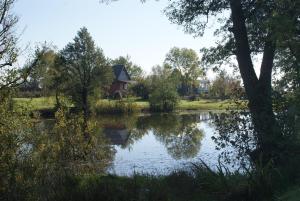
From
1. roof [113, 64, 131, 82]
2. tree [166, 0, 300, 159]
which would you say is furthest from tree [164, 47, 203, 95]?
tree [166, 0, 300, 159]

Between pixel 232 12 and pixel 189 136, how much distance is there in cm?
1925

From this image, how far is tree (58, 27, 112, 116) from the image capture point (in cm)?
5781

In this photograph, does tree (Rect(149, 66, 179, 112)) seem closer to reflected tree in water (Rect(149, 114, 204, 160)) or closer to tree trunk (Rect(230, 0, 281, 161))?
reflected tree in water (Rect(149, 114, 204, 160))

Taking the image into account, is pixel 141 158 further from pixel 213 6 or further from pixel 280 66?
pixel 213 6

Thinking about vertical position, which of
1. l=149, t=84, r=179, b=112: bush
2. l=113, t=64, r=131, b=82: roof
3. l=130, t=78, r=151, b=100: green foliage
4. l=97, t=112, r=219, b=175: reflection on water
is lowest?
l=97, t=112, r=219, b=175: reflection on water

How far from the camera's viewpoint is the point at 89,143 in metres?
18.6

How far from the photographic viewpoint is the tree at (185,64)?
349ft

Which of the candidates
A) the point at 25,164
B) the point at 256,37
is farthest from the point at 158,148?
the point at 25,164

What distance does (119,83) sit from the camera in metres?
89.9

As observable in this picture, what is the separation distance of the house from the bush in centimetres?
1759

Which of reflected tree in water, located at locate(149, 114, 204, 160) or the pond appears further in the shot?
reflected tree in water, located at locate(149, 114, 204, 160)

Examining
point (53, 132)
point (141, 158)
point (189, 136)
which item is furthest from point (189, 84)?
point (53, 132)

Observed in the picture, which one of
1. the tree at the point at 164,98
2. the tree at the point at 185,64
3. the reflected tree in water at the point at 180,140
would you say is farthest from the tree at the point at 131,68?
the reflected tree in water at the point at 180,140

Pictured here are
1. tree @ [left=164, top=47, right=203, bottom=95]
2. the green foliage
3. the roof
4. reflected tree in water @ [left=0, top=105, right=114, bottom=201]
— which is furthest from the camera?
tree @ [left=164, top=47, right=203, bottom=95]
